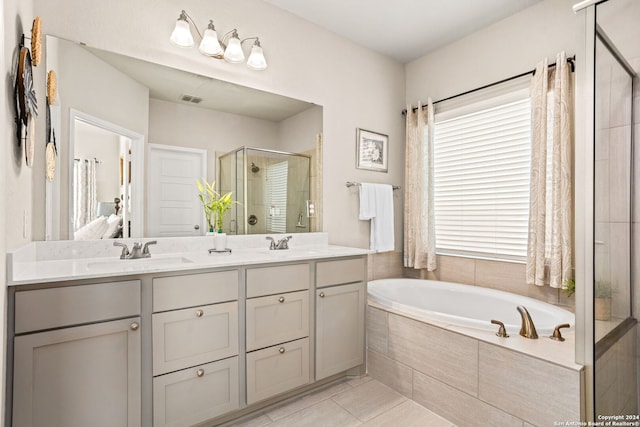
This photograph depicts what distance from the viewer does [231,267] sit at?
166 centimetres

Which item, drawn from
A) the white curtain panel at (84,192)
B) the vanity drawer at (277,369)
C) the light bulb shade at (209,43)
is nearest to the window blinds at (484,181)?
the vanity drawer at (277,369)

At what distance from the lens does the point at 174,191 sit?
200 cm

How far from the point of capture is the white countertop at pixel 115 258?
126 centimetres

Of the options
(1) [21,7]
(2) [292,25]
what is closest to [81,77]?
(1) [21,7]

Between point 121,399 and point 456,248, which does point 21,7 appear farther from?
point 456,248

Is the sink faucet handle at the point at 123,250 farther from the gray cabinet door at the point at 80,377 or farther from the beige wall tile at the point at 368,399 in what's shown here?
the beige wall tile at the point at 368,399

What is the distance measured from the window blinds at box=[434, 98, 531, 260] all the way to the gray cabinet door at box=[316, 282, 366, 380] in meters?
1.16

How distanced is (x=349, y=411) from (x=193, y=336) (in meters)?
1.01

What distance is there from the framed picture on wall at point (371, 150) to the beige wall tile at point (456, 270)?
1020 millimetres

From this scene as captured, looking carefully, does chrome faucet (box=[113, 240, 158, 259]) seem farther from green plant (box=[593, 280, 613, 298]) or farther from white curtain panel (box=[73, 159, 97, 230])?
green plant (box=[593, 280, 613, 298])

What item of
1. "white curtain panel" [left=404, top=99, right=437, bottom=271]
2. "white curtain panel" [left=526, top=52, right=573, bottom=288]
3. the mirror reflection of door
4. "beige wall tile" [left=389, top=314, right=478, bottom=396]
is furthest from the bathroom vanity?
"white curtain panel" [left=526, top=52, right=573, bottom=288]

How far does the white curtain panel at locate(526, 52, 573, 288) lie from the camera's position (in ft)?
6.89

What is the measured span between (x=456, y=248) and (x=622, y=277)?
1.51 meters

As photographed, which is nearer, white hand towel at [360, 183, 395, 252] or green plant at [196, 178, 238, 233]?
green plant at [196, 178, 238, 233]
